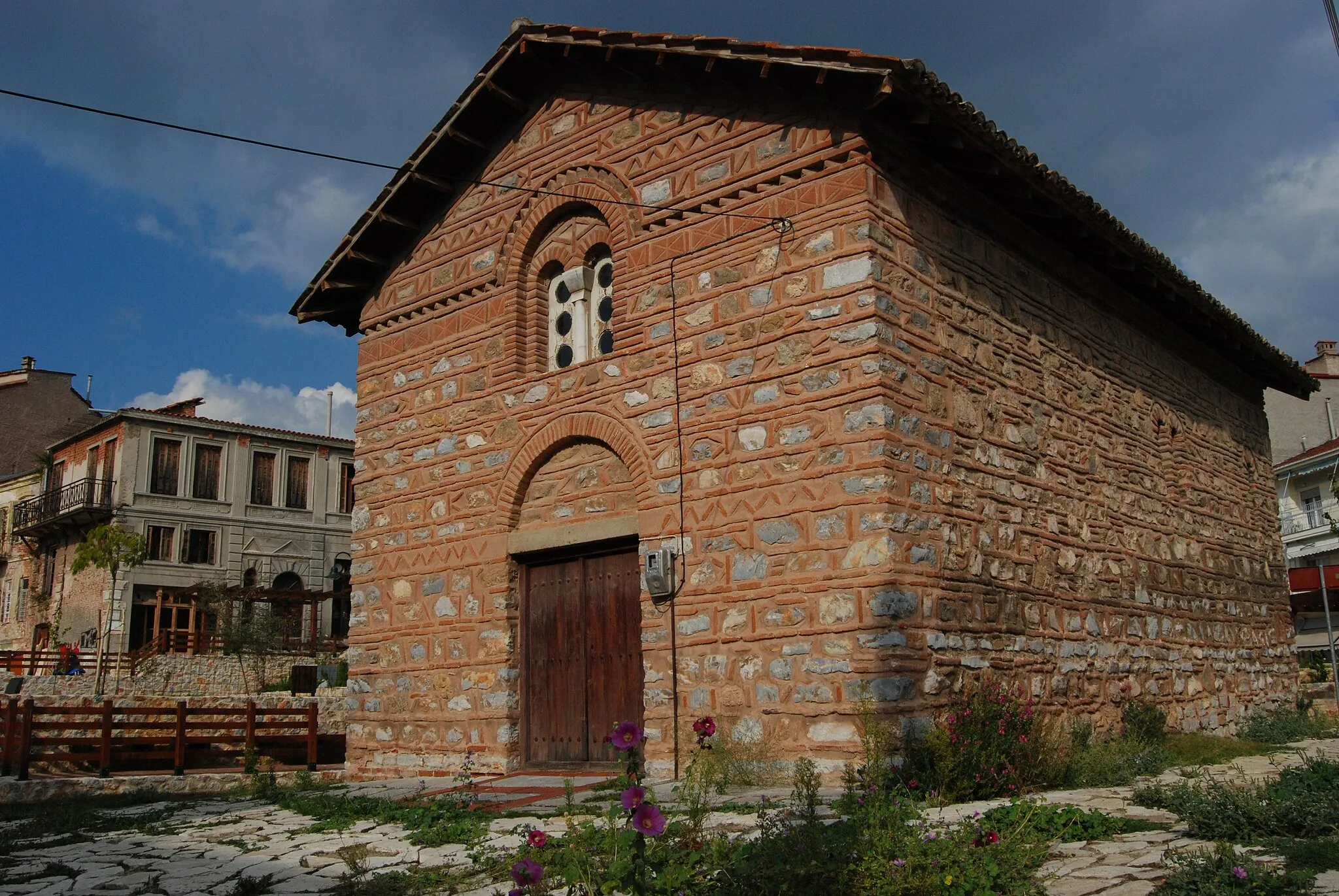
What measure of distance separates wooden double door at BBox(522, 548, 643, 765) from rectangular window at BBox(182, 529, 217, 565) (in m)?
25.0

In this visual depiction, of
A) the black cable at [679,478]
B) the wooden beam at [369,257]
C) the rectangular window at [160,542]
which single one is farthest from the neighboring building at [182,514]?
the black cable at [679,478]

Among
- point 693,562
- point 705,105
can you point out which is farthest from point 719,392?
point 705,105

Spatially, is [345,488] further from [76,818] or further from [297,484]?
[76,818]

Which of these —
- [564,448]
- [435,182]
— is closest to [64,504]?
[435,182]

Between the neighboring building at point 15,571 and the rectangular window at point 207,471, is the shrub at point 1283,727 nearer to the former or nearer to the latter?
the rectangular window at point 207,471

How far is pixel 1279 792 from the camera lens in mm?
6070

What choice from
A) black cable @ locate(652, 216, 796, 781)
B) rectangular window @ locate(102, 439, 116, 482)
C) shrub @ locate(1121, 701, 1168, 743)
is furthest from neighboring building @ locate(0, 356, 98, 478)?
shrub @ locate(1121, 701, 1168, 743)

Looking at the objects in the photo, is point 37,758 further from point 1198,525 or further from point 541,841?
point 1198,525

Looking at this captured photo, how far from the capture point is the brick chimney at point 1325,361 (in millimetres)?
35875

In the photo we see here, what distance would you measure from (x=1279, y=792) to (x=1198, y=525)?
812cm

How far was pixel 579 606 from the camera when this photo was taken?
10.3 meters

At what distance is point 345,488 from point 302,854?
97.8 ft

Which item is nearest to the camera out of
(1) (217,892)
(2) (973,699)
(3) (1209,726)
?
(1) (217,892)

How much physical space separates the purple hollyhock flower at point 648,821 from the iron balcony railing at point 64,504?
103 feet
